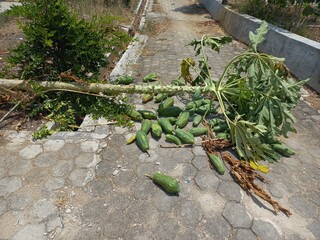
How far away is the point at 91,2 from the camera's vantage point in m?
10.9

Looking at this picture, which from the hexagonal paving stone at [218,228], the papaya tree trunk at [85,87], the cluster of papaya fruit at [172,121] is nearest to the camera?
the hexagonal paving stone at [218,228]

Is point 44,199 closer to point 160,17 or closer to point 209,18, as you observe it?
point 160,17

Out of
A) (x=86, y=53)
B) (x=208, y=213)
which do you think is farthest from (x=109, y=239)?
(x=86, y=53)

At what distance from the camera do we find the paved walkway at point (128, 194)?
2.52m

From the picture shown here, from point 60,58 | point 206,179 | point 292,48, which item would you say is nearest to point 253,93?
point 206,179

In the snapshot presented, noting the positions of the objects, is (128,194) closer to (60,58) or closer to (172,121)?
(172,121)

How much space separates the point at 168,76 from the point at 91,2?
7128 millimetres

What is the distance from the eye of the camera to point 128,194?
2869 millimetres

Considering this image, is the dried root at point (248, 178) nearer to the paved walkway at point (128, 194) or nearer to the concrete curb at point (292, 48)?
the paved walkway at point (128, 194)

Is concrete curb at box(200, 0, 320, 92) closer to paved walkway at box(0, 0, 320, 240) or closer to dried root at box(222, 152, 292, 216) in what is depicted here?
paved walkway at box(0, 0, 320, 240)

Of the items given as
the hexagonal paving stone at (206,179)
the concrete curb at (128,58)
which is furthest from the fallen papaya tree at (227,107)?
the concrete curb at (128,58)

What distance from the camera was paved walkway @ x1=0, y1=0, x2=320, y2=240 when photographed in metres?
2.52

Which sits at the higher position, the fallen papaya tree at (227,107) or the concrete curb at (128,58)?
the fallen papaya tree at (227,107)

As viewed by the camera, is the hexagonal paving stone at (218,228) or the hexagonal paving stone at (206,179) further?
the hexagonal paving stone at (206,179)
